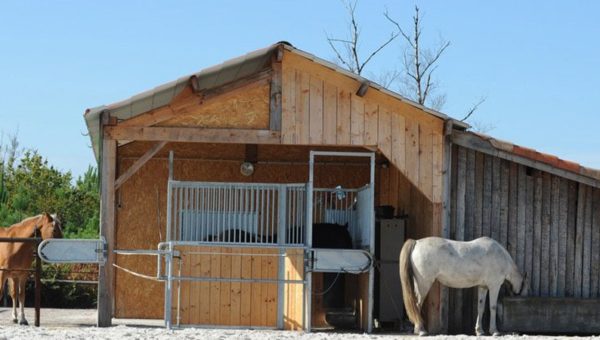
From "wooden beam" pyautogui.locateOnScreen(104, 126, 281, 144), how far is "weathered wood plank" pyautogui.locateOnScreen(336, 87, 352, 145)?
91cm

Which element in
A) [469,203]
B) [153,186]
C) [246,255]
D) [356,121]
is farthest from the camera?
[153,186]

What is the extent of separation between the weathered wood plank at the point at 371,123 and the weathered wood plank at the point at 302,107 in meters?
0.69

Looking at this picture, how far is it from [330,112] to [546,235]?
304 centimetres

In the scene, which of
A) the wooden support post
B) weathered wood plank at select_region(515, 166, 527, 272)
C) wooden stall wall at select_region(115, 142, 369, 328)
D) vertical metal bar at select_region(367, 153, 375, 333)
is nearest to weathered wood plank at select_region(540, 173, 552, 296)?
weathered wood plank at select_region(515, 166, 527, 272)

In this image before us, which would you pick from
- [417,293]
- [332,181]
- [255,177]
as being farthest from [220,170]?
[417,293]

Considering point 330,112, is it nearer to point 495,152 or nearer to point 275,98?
point 275,98

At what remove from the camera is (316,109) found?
45.1 ft

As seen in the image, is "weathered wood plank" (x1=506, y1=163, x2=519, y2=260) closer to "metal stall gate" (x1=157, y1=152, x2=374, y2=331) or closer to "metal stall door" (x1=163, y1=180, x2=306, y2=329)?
"metal stall gate" (x1=157, y1=152, x2=374, y2=331)

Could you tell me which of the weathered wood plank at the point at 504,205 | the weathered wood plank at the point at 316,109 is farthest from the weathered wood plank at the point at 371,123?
the weathered wood plank at the point at 504,205

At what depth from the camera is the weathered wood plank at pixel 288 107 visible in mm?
13664

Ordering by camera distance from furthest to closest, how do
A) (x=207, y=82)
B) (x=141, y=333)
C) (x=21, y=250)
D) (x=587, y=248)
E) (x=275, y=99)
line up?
(x=21, y=250)
(x=587, y=248)
(x=275, y=99)
(x=207, y=82)
(x=141, y=333)

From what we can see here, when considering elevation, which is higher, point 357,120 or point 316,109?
point 316,109

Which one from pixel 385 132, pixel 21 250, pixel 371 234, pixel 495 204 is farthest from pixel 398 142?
pixel 21 250

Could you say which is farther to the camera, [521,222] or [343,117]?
[521,222]
